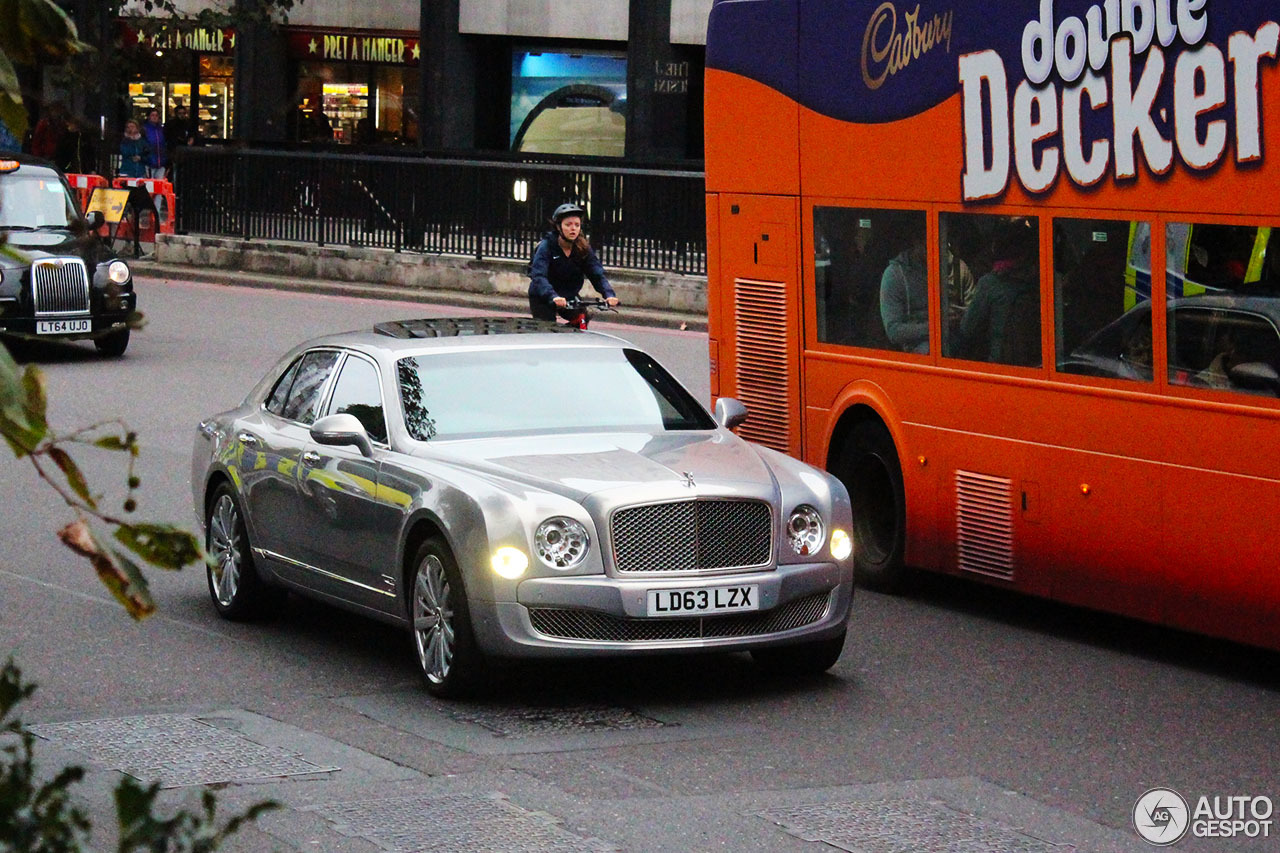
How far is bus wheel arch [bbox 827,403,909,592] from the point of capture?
10.5 m

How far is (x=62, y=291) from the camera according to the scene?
20.9m

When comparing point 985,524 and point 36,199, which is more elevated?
point 36,199

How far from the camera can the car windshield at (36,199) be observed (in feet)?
69.3

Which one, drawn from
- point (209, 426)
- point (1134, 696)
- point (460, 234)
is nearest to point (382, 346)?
point (209, 426)

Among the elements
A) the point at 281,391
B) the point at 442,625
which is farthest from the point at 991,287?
the point at 281,391

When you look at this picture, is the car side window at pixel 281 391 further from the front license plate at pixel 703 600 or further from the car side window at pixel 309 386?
the front license plate at pixel 703 600

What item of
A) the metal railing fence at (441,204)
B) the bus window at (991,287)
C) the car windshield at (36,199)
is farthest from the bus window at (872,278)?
the metal railing fence at (441,204)

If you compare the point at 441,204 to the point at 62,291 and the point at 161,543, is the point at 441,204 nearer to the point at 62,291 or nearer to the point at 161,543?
the point at 62,291

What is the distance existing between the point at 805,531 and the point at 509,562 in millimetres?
1241

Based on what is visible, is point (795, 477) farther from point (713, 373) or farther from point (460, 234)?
point (460, 234)

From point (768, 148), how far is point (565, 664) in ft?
12.5

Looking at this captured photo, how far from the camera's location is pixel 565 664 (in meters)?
8.71

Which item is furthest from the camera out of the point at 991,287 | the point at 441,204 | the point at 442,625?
the point at 441,204

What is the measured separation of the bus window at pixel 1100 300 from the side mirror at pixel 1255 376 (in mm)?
512
